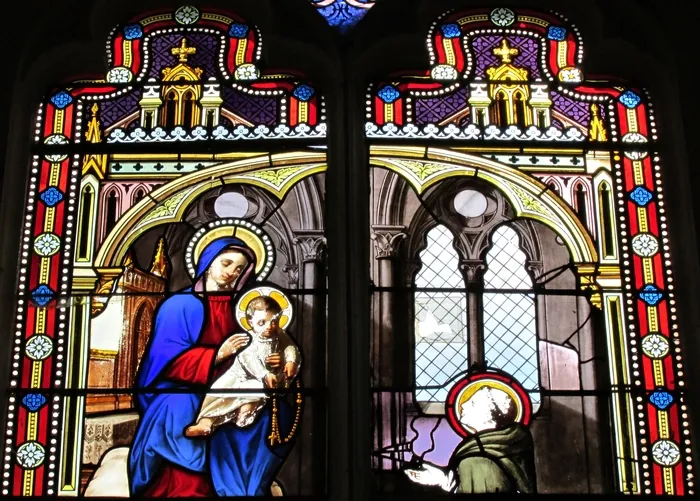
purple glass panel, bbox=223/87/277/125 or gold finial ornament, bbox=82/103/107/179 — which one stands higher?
purple glass panel, bbox=223/87/277/125

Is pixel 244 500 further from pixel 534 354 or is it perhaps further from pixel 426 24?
pixel 426 24

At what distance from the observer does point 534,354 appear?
17.9 feet

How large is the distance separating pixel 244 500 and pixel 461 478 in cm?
80

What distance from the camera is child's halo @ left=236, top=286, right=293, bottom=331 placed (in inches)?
217

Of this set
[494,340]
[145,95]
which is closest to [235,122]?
[145,95]

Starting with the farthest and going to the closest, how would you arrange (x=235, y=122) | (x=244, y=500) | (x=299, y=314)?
(x=235, y=122)
(x=299, y=314)
(x=244, y=500)

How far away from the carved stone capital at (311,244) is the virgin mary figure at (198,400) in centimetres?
20

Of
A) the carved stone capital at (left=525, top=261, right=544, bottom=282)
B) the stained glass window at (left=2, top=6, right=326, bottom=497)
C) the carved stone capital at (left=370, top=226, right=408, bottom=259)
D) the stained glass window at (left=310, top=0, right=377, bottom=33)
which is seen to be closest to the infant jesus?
the stained glass window at (left=2, top=6, right=326, bottom=497)

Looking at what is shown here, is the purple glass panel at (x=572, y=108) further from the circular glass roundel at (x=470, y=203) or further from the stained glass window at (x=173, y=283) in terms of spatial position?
the stained glass window at (x=173, y=283)

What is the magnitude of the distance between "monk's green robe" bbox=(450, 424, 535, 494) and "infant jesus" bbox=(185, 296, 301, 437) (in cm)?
73

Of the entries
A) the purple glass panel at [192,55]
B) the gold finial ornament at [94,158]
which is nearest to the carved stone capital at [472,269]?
the purple glass panel at [192,55]

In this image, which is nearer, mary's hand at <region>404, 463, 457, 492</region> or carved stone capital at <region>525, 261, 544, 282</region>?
mary's hand at <region>404, 463, 457, 492</region>

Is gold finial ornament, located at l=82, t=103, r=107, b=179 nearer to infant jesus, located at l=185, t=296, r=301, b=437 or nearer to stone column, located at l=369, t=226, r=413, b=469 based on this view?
infant jesus, located at l=185, t=296, r=301, b=437

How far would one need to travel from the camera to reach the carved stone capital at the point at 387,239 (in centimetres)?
559
